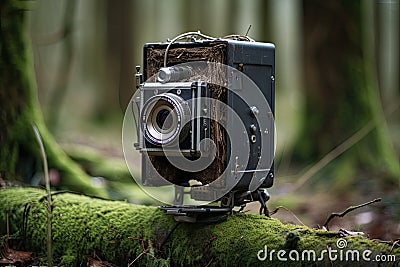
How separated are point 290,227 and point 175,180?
0.89 meters

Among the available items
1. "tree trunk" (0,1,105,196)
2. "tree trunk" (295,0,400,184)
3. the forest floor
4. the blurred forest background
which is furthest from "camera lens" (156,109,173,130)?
"tree trunk" (295,0,400,184)

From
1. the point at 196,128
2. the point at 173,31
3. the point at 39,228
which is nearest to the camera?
the point at 196,128

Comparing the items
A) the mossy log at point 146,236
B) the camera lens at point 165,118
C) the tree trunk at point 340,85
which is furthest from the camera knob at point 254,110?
the tree trunk at point 340,85

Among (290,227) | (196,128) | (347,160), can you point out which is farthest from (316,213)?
(196,128)

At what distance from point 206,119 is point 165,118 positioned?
0.29 meters

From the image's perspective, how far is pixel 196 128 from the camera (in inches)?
166

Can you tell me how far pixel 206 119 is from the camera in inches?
168

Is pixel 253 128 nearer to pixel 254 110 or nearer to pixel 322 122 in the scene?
pixel 254 110

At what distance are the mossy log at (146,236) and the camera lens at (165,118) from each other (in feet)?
2.29

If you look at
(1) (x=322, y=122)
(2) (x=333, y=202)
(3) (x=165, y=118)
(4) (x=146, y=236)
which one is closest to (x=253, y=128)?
(3) (x=165, y=118)

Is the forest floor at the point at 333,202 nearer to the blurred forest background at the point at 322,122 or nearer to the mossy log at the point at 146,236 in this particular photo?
the blurred forest background at the point at 322,122

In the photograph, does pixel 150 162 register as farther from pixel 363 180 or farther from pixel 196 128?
pixel 363 180

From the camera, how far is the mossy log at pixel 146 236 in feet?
13.4

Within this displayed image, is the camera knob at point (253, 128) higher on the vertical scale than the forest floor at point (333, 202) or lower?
higher
